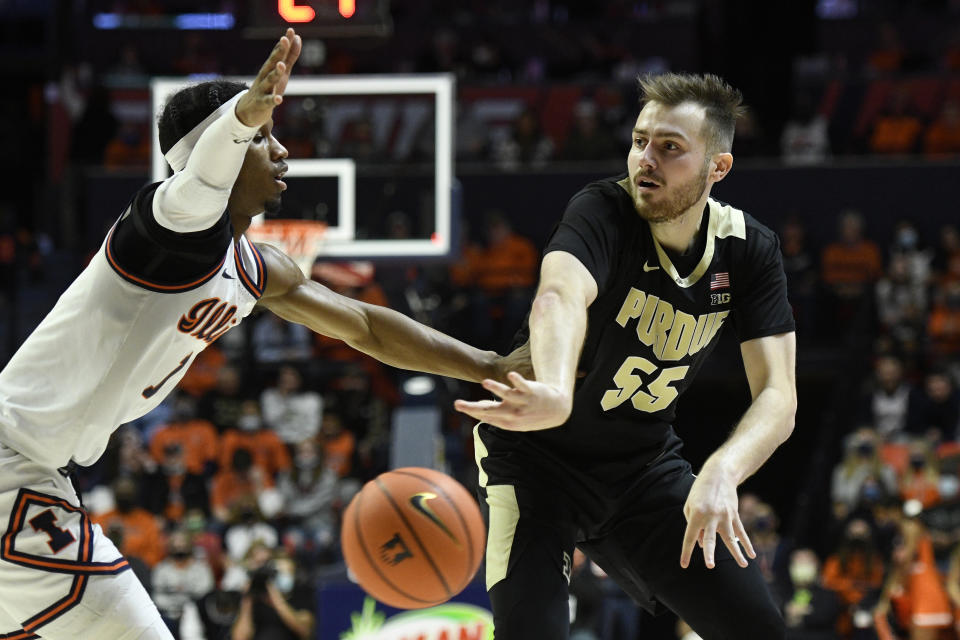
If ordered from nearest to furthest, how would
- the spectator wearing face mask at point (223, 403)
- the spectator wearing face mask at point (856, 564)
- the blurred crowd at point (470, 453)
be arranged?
the blurred crowd at point (470, 453) → the spectator wearing face mask at point (856, 564) → the spectator wearing face mask at point (223, 403)

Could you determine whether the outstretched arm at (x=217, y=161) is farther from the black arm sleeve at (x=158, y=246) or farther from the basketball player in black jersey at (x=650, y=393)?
the basketball player in black jersey at (x=650, y=393)

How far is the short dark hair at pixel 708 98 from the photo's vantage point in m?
4.75

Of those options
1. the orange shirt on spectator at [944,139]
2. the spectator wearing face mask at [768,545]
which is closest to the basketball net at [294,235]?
the spectator wearing face mask at [768,545]

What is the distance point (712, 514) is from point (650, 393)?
822 millimetres

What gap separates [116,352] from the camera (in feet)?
14.0

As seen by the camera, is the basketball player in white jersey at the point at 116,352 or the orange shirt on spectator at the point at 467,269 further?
the orange shirt on spectator at the point at 467,269

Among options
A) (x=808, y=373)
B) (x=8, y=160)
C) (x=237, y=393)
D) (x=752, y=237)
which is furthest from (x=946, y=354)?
(x=8, y=160)

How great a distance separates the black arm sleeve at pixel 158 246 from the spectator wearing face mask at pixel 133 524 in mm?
8505

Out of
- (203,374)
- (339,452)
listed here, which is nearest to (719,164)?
(339,452)

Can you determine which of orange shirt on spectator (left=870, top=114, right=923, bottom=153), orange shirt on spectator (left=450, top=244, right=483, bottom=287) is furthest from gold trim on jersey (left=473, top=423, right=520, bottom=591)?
orange shirt on spectator (left=870, top=114, right=923, bottom=153)

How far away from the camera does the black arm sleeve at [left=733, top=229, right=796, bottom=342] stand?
4.93 m

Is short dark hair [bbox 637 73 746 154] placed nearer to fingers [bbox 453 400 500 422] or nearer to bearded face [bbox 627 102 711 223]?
bearded face [bbox 627 102 711 223]

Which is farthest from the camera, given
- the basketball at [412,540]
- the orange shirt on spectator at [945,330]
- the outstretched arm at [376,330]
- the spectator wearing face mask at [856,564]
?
the orange shirt on spectator at [945,330]

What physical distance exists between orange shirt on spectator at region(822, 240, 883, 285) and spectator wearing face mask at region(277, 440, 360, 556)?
6.96m
